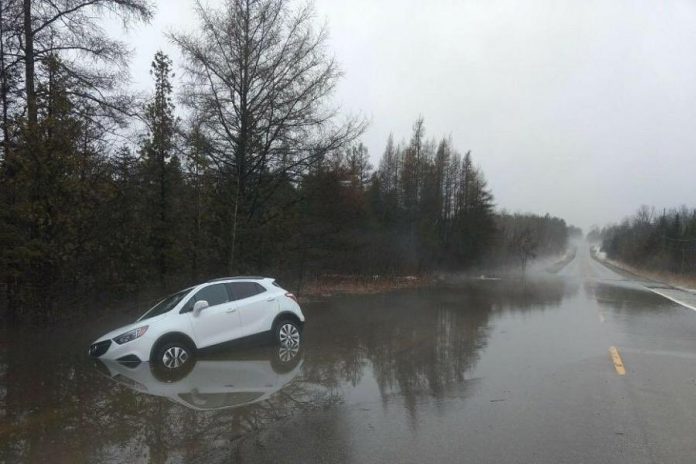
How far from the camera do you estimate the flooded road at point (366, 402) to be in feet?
18.1

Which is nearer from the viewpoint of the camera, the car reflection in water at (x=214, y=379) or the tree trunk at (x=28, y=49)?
the car reflection in water at (x=214, y=379)

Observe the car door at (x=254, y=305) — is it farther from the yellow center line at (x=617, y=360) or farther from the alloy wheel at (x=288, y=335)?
the yellow center line at (x=617, y=360)

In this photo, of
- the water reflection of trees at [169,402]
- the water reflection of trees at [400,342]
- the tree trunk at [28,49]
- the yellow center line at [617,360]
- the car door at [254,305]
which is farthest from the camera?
the tree trunk at [28,49]

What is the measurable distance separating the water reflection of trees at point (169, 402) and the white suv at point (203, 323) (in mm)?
629

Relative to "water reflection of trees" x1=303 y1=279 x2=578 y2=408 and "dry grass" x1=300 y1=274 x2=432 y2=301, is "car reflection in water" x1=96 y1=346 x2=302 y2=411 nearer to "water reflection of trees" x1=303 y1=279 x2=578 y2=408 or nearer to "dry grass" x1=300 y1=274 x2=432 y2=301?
"water reflection of trees" x1=303 y1=279 x2=578 y2=408

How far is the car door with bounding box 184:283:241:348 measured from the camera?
9.58m

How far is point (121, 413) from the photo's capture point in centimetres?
682

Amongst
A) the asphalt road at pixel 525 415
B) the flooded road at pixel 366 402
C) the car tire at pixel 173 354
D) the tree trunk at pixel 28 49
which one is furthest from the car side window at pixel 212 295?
the tree trunk at pixel 28 49

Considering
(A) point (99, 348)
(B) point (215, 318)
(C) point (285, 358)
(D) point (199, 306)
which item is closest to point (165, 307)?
(D) point (199, 306)

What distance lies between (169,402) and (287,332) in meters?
3.83

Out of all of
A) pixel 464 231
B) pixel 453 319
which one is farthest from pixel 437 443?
pixel 464 231

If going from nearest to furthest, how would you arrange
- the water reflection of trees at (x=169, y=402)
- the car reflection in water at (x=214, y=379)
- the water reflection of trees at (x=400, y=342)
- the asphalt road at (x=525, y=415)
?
the asphalt road at (x=525, y=415)
the water reflection of trees at (x=169, y=402)
the car reflection in water at (x=214, y=379)
the water reflection of trees at (x=400, y=342)

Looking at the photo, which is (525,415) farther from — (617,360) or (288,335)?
(288,335)

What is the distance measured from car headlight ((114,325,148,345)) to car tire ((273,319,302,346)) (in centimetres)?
254
